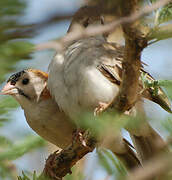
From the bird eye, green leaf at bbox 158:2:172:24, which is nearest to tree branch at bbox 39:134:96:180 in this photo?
the bird eye

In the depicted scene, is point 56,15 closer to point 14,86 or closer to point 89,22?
point 89,22

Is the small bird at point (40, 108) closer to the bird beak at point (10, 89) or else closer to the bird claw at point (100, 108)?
the bird beak at point (10, 89)

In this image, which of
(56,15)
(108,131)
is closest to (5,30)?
(56,15)

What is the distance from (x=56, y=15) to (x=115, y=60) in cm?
218

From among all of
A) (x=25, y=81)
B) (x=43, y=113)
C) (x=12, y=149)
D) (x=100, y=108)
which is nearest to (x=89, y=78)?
(x=100, y=108)

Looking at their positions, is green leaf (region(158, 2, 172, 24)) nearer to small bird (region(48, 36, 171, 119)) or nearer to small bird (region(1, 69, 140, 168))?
small bird (region(48, 36, 171, 119))

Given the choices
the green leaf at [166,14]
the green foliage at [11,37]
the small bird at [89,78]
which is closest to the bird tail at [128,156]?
the small bird at [89,78]

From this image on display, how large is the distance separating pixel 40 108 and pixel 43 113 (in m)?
0.09

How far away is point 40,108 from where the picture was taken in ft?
13.2

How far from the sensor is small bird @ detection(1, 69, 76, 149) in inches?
150

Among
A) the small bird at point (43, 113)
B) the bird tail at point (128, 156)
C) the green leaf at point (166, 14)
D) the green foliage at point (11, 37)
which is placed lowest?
the bird tail at point (128, 156)

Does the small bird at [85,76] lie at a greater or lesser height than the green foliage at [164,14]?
lesser

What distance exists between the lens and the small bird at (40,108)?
3.81m

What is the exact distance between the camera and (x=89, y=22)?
136 inches
